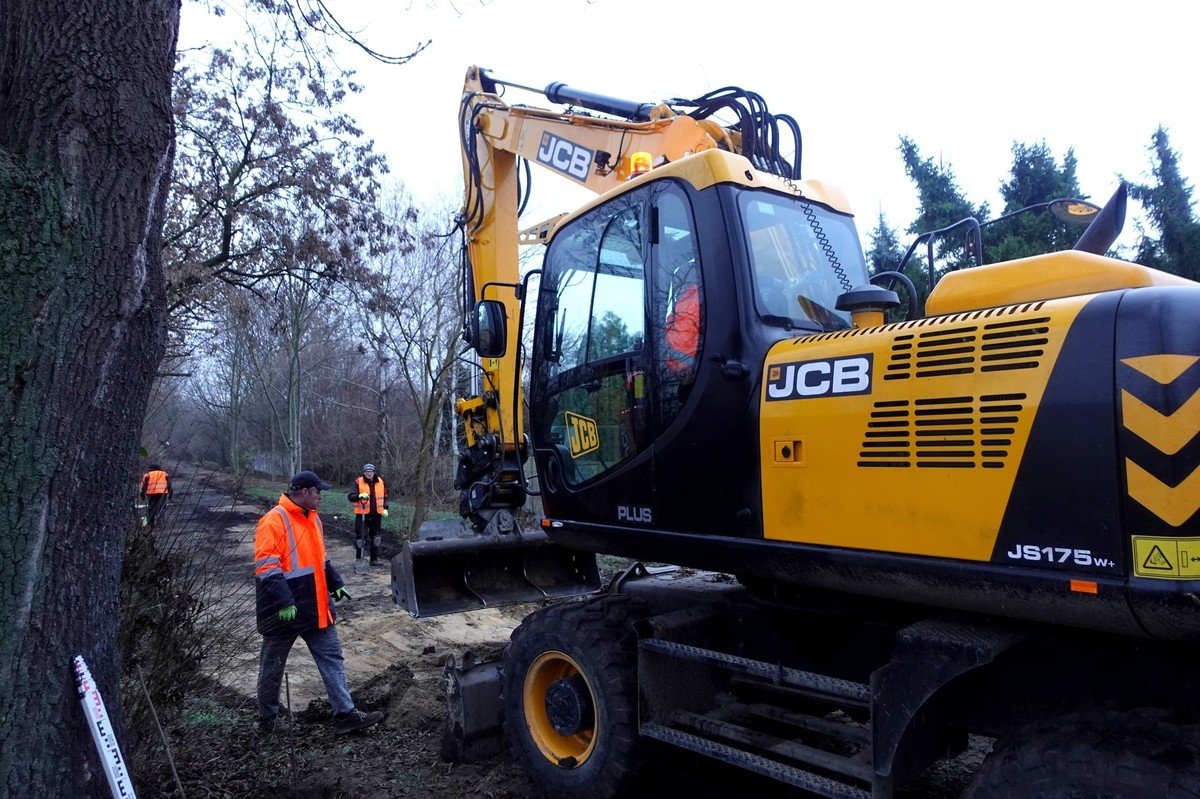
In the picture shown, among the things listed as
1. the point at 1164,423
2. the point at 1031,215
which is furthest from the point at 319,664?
the point at 1031,215

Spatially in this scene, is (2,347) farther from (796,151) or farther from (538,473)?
(796,151)

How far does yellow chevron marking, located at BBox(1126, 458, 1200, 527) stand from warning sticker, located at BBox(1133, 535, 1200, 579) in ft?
0.19

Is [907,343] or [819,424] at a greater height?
[907,343]

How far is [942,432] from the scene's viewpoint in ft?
8.80

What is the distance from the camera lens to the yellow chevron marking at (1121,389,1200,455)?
219 cm

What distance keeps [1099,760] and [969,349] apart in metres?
1.22

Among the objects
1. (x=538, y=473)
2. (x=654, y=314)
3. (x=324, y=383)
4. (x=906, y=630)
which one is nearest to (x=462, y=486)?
(x=538, y=473)

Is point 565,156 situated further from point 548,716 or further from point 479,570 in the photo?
point 548,716

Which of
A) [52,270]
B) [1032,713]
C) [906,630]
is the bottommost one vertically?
[1032,713]

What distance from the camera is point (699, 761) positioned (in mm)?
4312

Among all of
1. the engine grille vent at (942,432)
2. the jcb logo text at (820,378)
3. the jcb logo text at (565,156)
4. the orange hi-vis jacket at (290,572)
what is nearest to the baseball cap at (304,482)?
the orange hi-vis jacket at (290,572)

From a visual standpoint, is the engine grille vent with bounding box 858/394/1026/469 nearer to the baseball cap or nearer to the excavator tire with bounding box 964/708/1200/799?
the excavator tire with bounding box 964/708/1200/799

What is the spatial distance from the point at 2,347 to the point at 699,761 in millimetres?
3554

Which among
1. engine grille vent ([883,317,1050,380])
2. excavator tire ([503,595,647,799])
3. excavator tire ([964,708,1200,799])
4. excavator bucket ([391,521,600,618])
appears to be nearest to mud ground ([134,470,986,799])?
Result: excavator tire ([503,595,647,799])
